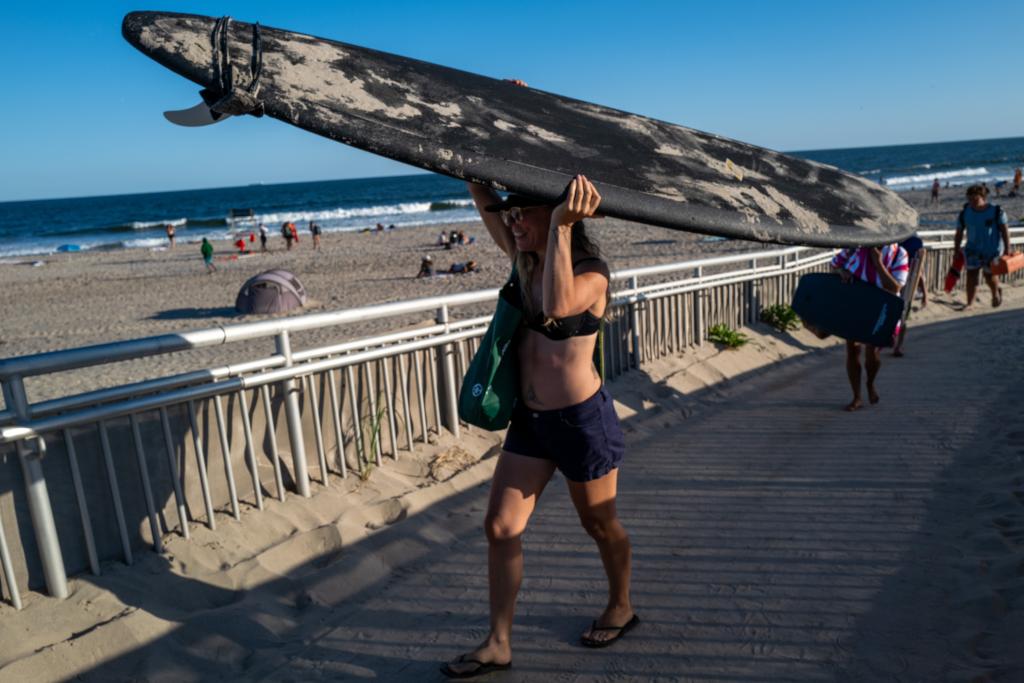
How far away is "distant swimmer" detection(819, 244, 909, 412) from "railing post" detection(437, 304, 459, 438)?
340 centimetres

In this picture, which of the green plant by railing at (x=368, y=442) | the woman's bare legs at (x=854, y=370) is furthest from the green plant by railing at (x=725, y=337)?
the green plant by railing at (x=368, y=442)

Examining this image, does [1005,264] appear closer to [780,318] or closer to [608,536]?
[780,318]

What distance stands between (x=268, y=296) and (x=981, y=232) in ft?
39.3

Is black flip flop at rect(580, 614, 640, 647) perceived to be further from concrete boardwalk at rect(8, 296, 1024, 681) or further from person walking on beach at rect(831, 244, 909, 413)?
person walking on beach at rect(831, 244, 909, 413)

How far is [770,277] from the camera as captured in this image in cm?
967

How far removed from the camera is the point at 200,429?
404 centimetres

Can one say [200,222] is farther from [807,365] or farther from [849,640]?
[849,640]

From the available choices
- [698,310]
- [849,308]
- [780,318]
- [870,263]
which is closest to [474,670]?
[849,308]

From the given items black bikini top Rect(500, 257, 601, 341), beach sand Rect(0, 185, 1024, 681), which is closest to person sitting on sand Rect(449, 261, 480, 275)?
beach sand Rect(0, 185, 1024, 681)

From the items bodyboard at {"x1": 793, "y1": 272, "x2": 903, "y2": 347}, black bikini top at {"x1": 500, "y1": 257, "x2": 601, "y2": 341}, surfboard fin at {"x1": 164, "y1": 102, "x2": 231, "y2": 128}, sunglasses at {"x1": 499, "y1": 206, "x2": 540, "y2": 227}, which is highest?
surfboard fin at {"x1": 164, "y1": 102, "x2": 231, "y2": 128}

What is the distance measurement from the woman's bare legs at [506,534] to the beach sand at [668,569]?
173 mm

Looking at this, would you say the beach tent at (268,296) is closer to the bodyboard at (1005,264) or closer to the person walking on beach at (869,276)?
the person walking on beach at (869,276)

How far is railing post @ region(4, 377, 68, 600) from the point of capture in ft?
10.8

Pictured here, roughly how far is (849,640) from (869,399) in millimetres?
4149
